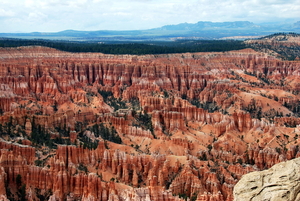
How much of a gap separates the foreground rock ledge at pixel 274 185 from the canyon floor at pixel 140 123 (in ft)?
84.5

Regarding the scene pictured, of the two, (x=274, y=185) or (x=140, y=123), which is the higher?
(x=274, y=185)

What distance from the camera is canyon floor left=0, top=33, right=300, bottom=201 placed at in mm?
45531

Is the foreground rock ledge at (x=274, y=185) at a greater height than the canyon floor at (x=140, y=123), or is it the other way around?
the foreground rock ledge at (x=274, y=185)

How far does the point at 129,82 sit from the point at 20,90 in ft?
96.5

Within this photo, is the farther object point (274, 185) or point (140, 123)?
point (140, 123)

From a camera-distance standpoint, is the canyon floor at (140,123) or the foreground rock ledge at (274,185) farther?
the canyon floor at (140,123)

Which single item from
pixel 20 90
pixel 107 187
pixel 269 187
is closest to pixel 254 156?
pixel 107 187

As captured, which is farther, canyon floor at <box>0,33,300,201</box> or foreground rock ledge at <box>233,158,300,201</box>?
canyon floor at <box>0,33,300,201</box>

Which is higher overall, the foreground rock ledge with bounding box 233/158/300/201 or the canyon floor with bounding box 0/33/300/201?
the foreground rock ledge with bounding box 233/158/300/201

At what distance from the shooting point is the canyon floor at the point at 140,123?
4553 centimetres

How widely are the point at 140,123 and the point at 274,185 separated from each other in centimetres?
5920

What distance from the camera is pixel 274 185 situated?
17.0m

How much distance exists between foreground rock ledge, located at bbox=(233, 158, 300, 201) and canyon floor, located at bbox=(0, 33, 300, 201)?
1014 inches

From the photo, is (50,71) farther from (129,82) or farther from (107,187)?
(107,187)
